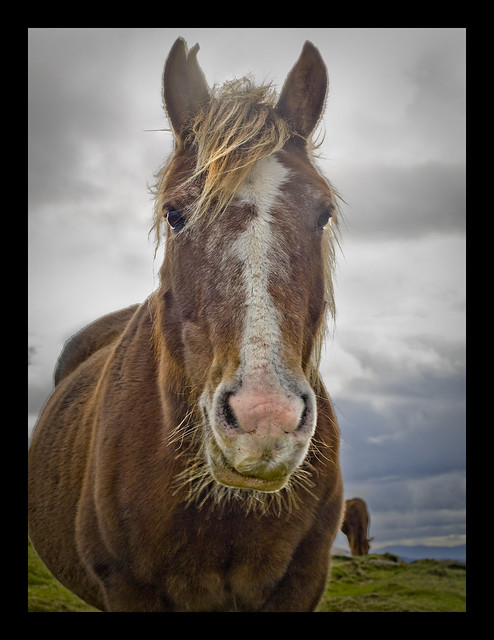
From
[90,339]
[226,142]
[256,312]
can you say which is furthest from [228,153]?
[90,339]

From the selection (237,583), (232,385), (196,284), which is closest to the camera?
(232,385)

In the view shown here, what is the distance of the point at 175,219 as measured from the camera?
293cm

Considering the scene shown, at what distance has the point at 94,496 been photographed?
11.1 ft

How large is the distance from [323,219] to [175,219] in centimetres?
80

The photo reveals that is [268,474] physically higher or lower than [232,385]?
lower

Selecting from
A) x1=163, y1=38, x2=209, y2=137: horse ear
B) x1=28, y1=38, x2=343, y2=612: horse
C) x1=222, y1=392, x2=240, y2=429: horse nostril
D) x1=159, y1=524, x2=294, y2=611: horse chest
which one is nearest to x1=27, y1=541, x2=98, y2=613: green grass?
x1=28, y1=38, x2=343, y2=612: horse

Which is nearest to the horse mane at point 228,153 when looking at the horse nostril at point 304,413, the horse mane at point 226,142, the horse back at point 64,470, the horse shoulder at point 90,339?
the horse mane at point 226,142

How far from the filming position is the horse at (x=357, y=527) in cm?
1152

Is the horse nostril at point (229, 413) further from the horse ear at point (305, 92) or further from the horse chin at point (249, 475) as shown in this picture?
the horse ear at point (305, 92)

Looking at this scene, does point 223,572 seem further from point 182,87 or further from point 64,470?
point 182,87

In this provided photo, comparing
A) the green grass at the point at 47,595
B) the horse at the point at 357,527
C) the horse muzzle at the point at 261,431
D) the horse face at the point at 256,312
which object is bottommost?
the horse at the point at 357,527
